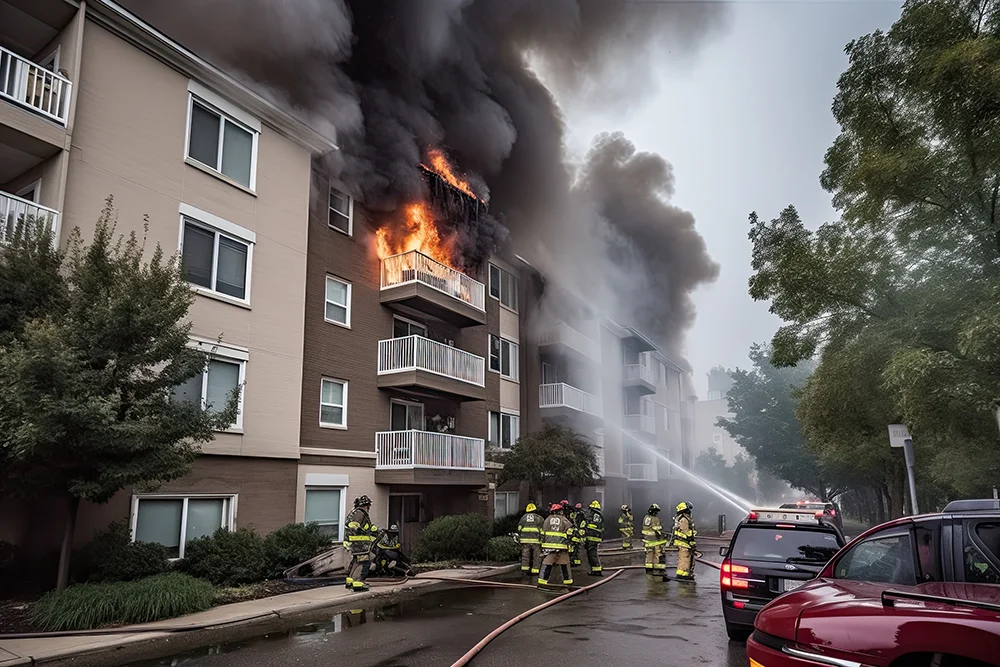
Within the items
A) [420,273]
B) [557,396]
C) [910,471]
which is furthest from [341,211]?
[910,471]

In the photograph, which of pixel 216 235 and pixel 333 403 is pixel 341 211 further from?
pixel 333 403

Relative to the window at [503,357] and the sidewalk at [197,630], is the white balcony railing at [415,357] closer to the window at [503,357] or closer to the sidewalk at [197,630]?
the window at [503,357]

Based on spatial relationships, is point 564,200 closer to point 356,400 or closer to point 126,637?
point 356,400

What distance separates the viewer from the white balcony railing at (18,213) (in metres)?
10.2

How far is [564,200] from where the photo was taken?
22.6 m

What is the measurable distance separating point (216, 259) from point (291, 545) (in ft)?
18.7

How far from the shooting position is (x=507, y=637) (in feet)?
27.5

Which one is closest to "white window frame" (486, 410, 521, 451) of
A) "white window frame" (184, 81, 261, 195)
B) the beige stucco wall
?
the beige stucco wall

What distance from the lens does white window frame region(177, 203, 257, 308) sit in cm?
1333

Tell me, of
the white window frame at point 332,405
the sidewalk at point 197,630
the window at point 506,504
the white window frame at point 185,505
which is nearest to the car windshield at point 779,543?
the sidewalk at point 197,630

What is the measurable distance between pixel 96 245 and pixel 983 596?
32.4 ft

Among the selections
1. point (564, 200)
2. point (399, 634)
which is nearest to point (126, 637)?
point (399, 634)

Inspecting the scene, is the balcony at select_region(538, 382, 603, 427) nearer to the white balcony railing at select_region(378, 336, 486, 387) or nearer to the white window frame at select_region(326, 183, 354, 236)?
the white balcony railing at select_region(378, 336, 486, 387)

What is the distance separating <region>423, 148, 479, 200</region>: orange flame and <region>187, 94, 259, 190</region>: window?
164 inches
